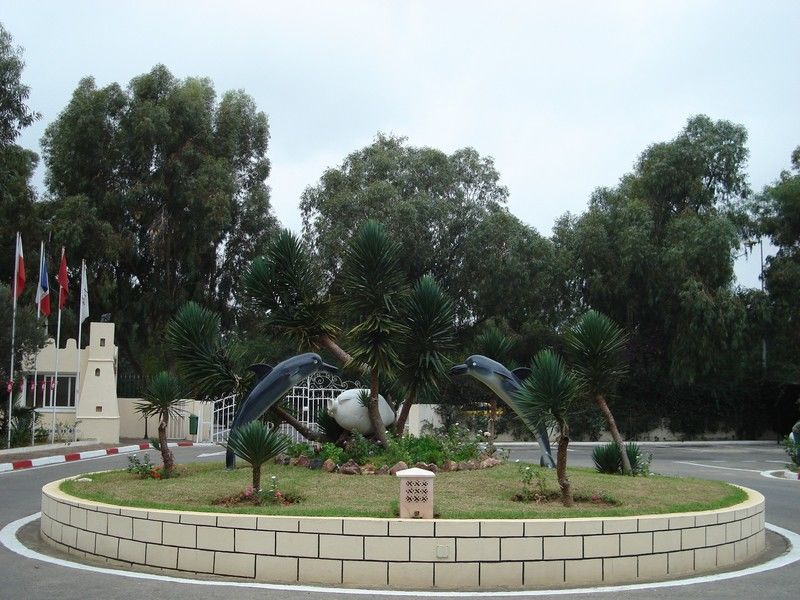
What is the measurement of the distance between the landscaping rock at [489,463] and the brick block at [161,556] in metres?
5.60

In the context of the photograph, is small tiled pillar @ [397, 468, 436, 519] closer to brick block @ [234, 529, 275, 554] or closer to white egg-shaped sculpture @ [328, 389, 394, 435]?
brick block @ [234, 529, 275, 554]

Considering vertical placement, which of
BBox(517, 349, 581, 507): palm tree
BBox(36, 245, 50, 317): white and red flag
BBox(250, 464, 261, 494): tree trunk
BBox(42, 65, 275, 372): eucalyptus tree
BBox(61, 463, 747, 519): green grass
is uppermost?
BBox(42, 65, 275, 372): eucalyptus tree

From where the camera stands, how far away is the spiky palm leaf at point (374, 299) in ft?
44.0

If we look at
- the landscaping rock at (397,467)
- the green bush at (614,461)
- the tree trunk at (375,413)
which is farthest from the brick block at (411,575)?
the green bush at (614,461)

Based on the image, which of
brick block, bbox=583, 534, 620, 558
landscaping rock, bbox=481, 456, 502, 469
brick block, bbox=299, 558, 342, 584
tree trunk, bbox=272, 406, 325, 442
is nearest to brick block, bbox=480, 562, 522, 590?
brick block, bbox=583, 534, 620, 558

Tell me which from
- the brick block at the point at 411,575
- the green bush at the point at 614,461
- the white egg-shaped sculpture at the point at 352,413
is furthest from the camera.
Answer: the white egg-shaped sculpture at the point at 352,413

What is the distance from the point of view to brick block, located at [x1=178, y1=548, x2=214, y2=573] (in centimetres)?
797

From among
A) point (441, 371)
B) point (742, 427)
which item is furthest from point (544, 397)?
point (742, 427)

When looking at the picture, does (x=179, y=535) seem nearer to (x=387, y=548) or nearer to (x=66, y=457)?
(x=387, y=548)

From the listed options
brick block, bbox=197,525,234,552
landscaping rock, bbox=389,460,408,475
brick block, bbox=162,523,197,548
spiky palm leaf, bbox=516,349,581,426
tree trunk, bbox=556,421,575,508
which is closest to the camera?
brick block, bbox=197,525,234,552

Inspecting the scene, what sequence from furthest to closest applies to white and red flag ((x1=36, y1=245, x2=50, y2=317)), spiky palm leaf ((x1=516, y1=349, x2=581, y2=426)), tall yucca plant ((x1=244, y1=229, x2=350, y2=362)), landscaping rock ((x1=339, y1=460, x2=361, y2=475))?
white and red flag ((x1=36, y1=245, x2=50, y2=317))
tall yucca plant ((x1=244, y1=229, x2=350, y2=362))
landscaping rock ((x1=339, y1=460, x2=361, y2=475))
spiky palm leaf ((x1=516, y1=349, x2=581, y2=426))

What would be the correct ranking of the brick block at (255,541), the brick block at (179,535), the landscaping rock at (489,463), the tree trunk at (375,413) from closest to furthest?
1. the brick block at (255,541)
2. the brick block at (179,535)
3. the landscaping rock at (489,463)
4. the tree trunk at (375,413)

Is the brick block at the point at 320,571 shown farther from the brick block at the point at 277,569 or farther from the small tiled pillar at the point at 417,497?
the small tiled pillar at the point at 417,497

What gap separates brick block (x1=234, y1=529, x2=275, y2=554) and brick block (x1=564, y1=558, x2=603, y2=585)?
2576 mm
